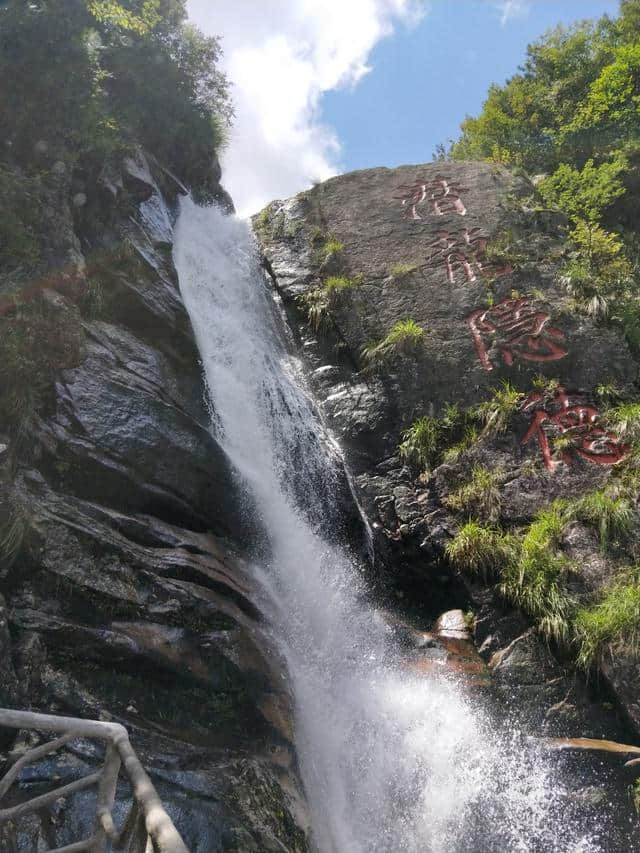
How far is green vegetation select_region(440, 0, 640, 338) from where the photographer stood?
10.3 meters

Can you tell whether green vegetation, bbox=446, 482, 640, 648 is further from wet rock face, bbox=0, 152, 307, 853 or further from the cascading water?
wet rock face, bbox=0, 152, 307, 853

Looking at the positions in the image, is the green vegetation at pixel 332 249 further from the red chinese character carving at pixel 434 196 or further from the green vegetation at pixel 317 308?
the red chinese character carving at pixel 434 196

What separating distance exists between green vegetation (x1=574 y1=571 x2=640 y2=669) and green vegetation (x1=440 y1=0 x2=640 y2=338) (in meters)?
4.60

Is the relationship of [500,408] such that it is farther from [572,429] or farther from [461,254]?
[461,254]

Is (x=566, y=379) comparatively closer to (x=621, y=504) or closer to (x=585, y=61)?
(x=621, y=504)

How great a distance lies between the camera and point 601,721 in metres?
5.54

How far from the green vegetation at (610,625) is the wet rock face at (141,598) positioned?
2985mm

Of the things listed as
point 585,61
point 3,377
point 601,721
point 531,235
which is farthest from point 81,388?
point 585,61

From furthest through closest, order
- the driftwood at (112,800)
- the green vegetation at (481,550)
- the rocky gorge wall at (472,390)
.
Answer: the green vegetation at (481,550)
the rocky gorge wall at (472,390)
the driftwood at (112,800)

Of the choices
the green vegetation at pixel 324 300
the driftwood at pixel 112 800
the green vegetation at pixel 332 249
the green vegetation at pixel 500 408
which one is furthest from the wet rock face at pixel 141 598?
the green vegetation at pixel 332 249

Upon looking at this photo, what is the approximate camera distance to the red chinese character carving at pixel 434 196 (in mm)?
11727

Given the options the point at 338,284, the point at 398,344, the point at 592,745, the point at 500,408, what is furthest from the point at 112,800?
the point at 338,284

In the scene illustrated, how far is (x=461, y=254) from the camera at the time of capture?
10742 millimetres

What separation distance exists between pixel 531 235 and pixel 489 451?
5036 millimetres
